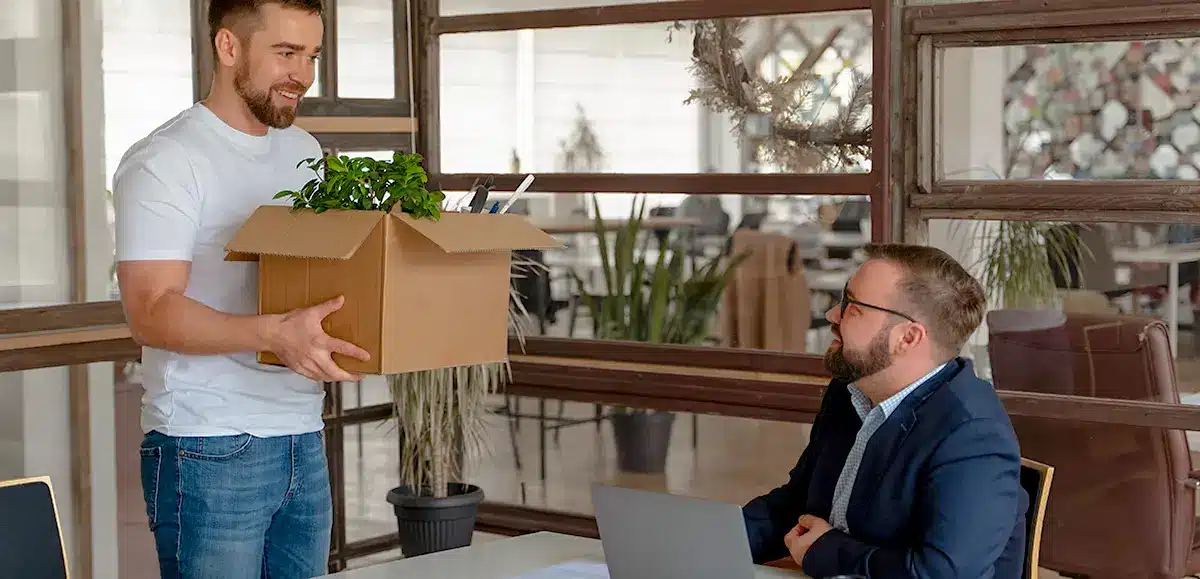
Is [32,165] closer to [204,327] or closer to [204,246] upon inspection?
[204,246]

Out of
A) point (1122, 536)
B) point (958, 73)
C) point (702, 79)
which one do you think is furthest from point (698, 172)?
point (1122, 536)

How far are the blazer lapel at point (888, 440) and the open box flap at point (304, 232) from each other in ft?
2.74

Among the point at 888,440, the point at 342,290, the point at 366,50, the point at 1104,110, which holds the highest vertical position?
the point at 366,50

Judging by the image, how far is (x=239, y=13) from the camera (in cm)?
265

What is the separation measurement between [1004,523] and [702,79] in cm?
218

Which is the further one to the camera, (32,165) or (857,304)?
(32,165)

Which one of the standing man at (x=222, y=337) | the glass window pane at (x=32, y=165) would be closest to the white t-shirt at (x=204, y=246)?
the standing man at (x=222, y=337)

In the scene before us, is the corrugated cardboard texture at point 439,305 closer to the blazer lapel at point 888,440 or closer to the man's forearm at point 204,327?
the man's forearm at point 204,327

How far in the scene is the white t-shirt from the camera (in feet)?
8.23

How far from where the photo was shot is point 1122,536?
11.8 ft

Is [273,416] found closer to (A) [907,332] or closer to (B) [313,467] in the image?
(B) [313,467]

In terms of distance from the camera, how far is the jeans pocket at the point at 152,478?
2.62m

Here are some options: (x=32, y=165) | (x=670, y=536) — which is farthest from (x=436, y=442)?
(x=670, y=536)

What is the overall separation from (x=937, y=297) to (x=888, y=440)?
0.26 m
